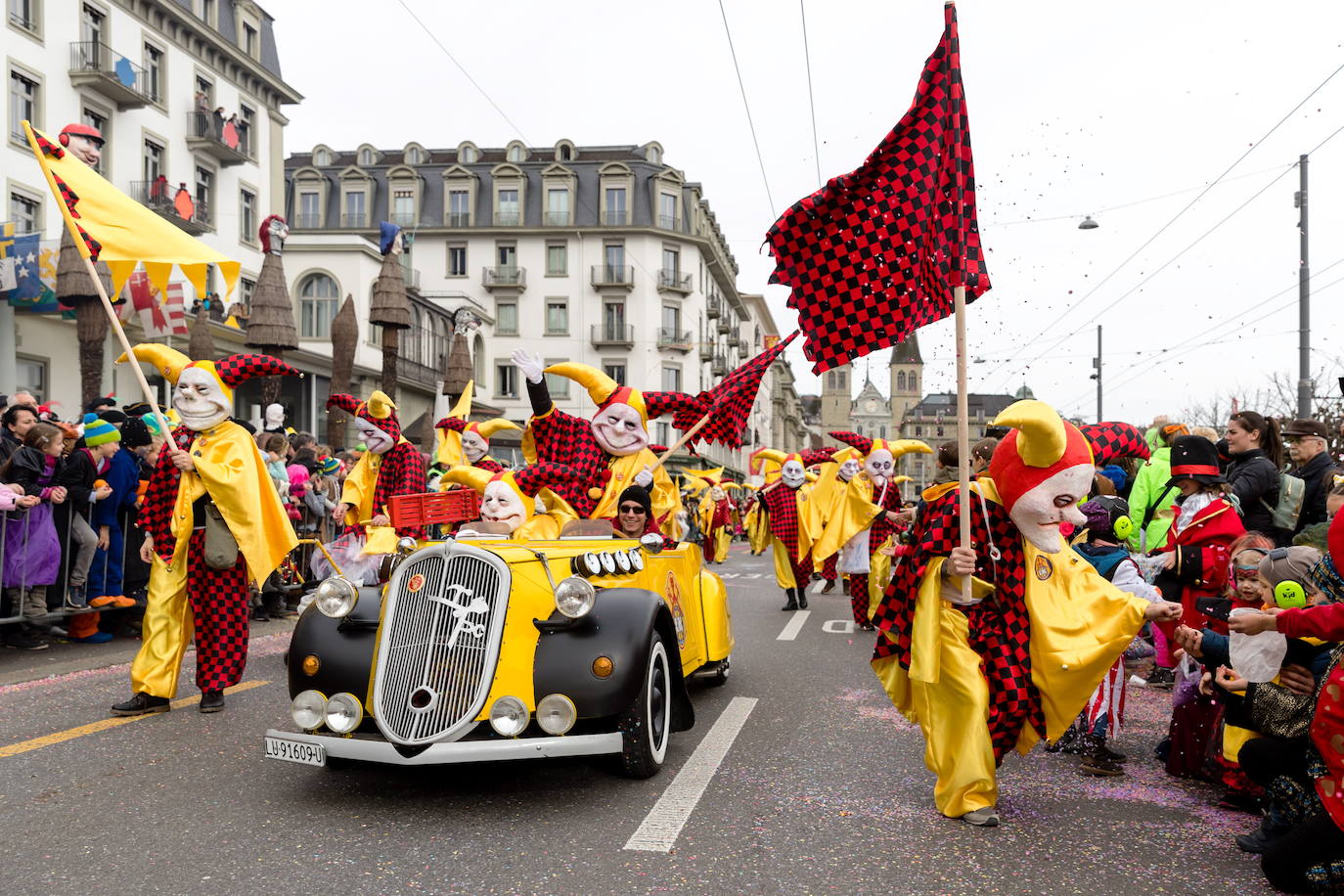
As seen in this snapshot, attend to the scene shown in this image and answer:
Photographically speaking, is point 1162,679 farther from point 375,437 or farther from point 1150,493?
point 375,437

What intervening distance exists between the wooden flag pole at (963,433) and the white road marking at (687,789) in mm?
1442

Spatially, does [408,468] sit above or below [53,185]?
below

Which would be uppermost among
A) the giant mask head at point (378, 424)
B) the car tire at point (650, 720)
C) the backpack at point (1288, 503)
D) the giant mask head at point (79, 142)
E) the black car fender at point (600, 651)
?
the giant mask head at point (79, 142)

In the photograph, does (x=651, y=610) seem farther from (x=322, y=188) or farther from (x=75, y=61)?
(x=322, y=188)

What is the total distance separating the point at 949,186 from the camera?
4.64m

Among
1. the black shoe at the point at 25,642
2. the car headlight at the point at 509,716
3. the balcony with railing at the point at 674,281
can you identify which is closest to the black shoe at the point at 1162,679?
the car headlight at the point at 509,716

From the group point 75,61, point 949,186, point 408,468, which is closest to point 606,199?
point 75,61

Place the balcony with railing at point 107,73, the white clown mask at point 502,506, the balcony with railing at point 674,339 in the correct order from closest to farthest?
the white clown mask at point 502,506 → the balcony with railing at point 107,73 → the balcony with railing at point 674,339

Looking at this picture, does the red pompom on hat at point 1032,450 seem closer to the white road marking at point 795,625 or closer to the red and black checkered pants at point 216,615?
the red and black checkered pants at point 216,615

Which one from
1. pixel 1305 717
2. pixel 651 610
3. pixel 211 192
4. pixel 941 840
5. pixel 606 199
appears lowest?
pixel 941 840

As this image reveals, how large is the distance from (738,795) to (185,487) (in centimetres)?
367

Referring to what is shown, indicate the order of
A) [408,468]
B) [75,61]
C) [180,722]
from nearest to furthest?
[180,722] < [408,468] < [75,61]

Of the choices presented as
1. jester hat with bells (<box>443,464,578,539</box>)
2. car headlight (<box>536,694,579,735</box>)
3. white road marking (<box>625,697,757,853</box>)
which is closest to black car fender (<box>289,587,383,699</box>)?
car headlight (<box>536,694,579,735</box>)

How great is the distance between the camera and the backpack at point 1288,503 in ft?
24.1
